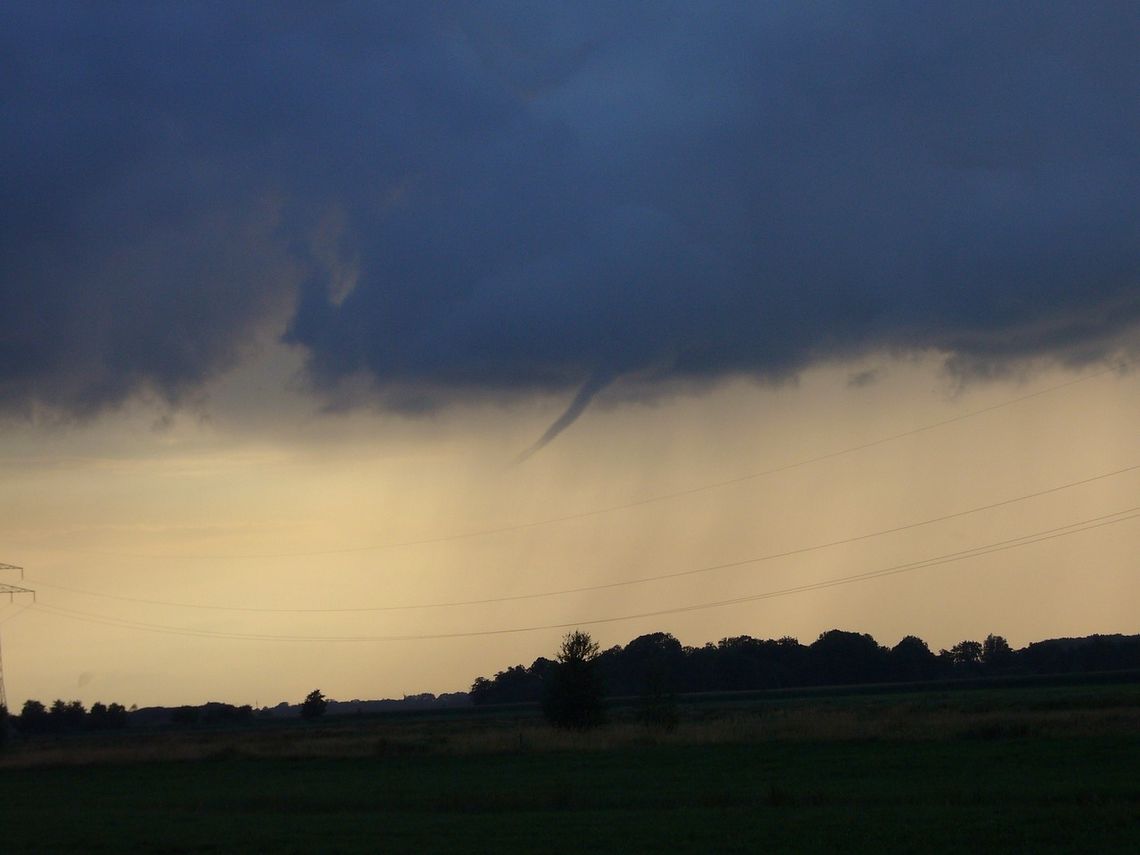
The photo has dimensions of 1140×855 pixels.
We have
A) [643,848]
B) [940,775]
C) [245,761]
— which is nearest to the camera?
[643,848]

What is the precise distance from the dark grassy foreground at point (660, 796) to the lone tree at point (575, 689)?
1215 centimetres

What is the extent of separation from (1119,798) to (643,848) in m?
10.1

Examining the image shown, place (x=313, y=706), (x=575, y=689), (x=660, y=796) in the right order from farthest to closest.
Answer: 1. (x=313, y=706)
2. (x=575, y=689)
3. (x=660, y=796)

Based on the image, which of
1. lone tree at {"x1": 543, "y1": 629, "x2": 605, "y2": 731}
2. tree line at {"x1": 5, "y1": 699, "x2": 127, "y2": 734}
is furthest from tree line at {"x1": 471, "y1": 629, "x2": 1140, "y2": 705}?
lone tree at {"x1": 543, "y1": 629, "x2": 605, "y2": 731}

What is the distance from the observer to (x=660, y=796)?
96.7ft

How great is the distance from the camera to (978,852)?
60.3 feet

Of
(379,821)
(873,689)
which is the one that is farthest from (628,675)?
(379,821)

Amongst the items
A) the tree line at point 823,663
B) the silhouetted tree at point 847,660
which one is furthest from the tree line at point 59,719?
the silhouetted tree at point 847,660

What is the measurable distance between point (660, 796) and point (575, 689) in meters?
36.9

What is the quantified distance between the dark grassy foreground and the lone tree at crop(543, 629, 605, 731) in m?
12.1

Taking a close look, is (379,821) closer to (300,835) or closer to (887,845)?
(300,835)

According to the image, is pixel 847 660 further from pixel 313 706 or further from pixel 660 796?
pixel 660 796

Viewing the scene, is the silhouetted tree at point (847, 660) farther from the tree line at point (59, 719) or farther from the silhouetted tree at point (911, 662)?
the tree line at point (59, 719)

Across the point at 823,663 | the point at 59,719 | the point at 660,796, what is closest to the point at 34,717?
the point at 59,719
